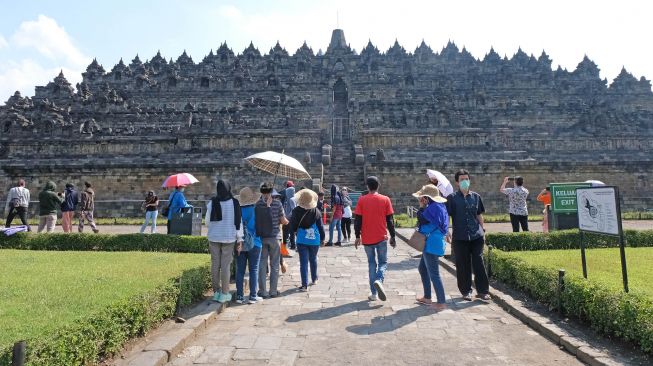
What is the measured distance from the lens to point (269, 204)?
7703 millimetres

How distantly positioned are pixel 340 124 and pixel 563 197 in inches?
1045

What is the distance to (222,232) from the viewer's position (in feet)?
22.6

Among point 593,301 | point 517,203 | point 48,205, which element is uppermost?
point 48,205

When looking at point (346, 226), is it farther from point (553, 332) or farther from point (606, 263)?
point (553, 332)

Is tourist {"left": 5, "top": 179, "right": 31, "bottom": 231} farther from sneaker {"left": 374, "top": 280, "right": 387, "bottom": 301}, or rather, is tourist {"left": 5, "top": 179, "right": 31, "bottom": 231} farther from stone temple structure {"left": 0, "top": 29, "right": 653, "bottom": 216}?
sneaker {"left": 374, "top": 280, "right": 387, "bottom": 301}

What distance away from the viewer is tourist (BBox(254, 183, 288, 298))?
750cm

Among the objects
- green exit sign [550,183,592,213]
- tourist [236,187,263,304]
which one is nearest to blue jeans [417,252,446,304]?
tourist [236,187,263,304]

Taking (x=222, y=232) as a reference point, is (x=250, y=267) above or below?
below

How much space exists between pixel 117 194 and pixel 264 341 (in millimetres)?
21011

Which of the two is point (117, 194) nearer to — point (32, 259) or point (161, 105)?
point (32, 259)

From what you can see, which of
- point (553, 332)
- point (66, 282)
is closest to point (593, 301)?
point (553, 332)

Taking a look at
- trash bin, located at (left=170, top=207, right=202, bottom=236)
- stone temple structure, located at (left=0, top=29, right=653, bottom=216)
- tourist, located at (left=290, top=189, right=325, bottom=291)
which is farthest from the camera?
stone temple structure, located at (left=0, top=29, right=653, bottom=216)

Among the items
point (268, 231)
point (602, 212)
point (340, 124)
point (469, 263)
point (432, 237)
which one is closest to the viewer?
point (602, 212)

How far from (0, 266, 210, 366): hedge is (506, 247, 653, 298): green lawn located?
5.99 metres
